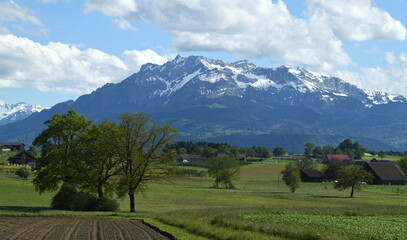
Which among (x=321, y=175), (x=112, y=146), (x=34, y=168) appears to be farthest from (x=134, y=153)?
(x=321, y=175)

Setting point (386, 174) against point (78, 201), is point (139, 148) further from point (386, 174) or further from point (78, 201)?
point (386, 174)

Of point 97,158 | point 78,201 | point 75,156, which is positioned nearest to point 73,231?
point 78,201

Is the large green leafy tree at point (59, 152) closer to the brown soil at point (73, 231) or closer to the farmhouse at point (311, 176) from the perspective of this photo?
the brown soil at point (73, 231)

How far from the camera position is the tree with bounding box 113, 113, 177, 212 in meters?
67.9

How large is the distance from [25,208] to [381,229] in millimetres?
42956

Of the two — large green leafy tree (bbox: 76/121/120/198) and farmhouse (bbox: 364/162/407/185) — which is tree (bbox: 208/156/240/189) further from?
large green leafy tree (bbox: 76/121/120/198)

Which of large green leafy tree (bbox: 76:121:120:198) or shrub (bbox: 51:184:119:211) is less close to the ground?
large green leafy tree (bbox: 76:121:120:198)

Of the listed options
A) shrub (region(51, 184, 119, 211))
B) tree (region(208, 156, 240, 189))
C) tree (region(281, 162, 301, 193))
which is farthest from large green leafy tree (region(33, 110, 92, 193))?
tree (region(208, 156, 240, 189))

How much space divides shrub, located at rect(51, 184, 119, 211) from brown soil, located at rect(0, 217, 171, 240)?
20.0 metres

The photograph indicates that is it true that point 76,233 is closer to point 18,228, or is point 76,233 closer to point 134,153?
point 18,228

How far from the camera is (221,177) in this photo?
150 meters

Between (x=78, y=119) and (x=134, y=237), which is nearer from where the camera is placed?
(x=134, y=237)

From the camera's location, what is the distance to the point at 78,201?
67688mm

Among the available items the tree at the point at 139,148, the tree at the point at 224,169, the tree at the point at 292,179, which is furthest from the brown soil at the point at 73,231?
the tree at the point at 224,169
